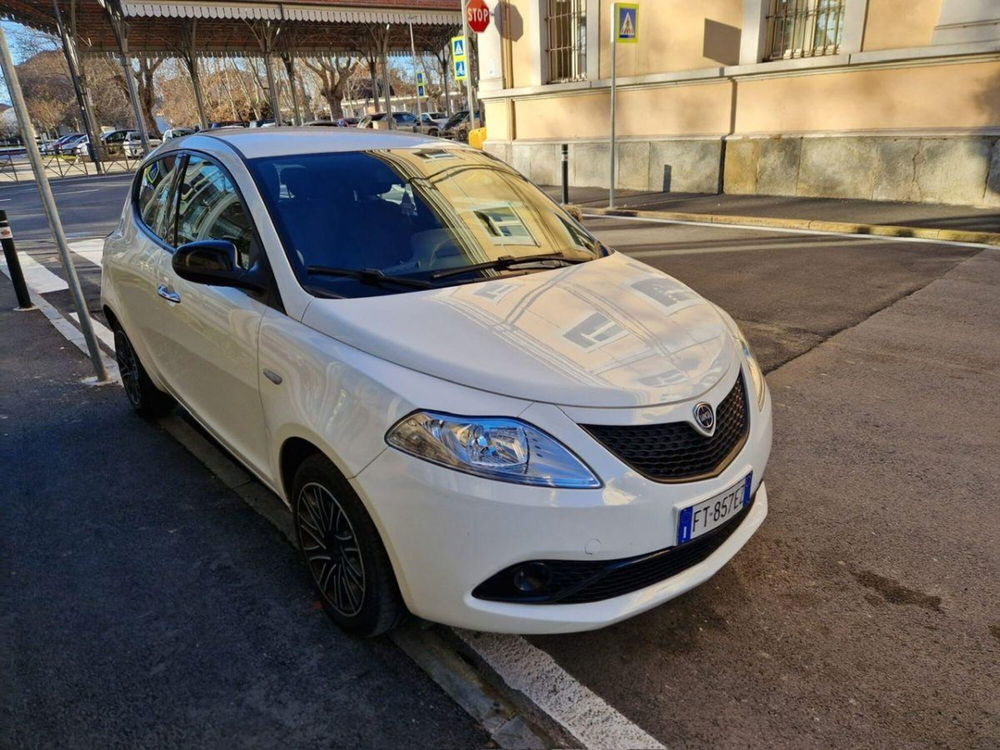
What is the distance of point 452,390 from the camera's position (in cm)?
Answer: 221

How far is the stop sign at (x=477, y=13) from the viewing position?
54.4 feet

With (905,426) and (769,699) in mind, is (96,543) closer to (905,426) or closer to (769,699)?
(769,699)

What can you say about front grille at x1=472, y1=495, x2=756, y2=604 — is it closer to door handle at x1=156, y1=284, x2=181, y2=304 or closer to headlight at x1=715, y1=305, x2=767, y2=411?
headlight at x1=715, y1=305, x2=767, y2=411

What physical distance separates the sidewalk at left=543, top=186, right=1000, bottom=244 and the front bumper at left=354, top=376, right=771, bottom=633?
8.54 m

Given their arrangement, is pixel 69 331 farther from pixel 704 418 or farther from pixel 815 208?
pixel 815 208

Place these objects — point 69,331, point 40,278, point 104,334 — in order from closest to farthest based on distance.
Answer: point 104,334
point 69,331
point 40,278

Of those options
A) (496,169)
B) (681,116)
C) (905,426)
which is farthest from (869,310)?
(681,116)

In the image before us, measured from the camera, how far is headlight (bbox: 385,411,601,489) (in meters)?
2.10

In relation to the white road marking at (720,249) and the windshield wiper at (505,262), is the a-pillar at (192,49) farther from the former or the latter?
the windshield wiper at (505,262)

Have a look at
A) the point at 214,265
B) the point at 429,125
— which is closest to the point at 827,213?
the point at 214,265

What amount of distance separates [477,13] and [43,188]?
13786 mm

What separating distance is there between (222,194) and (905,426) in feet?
12.6

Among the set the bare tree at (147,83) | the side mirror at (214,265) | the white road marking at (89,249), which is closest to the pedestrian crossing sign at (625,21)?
the white road marking at (89,249)

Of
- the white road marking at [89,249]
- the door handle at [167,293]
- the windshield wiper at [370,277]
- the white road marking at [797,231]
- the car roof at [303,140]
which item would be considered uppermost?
the car roof at [303,140]
